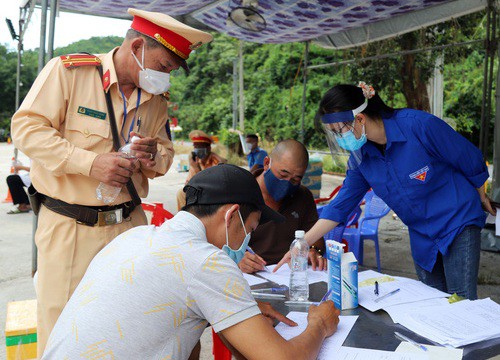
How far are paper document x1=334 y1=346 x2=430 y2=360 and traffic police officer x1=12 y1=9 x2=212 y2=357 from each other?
103 centimetres

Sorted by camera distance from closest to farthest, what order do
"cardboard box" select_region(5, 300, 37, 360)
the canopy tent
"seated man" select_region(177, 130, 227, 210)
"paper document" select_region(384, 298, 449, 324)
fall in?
1. "paper document" select_region(384, 298, 449, 324)
2. "cardboard box" select_region(5, 300, 37, 360)
3. the canopy tent
4. "seated man" select_region(177, 130, 227, 210)

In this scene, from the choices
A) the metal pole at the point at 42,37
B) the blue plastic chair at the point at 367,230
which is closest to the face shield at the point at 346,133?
the metal pole at the point at 42,37

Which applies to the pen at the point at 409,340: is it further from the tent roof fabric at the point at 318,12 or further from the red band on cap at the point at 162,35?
the tent roof fabric at the point at 318,12

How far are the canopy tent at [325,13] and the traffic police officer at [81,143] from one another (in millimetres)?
3119

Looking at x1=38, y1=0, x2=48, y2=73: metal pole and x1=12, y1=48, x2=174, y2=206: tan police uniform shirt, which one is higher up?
x1=38, y1=0, x2=48, y2=73: metal pole

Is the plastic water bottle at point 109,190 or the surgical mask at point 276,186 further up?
the plastic water bottle at point 109,190

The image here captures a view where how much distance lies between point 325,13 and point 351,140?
3489 millimetres

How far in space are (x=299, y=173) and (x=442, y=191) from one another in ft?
2.93

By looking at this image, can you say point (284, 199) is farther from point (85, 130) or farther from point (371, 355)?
point (371, 355)

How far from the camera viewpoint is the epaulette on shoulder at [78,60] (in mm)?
1926

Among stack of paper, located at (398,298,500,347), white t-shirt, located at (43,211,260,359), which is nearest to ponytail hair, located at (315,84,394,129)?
stack of paper, located at (398,298,500,347)

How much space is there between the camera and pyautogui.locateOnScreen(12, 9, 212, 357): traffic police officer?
1840 mm

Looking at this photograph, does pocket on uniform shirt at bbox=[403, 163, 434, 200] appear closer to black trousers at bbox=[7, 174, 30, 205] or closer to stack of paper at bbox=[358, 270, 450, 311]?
stack of paper at bbox=[358, 270, 450, 311]

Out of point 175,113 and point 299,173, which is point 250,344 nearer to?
point 299,173
